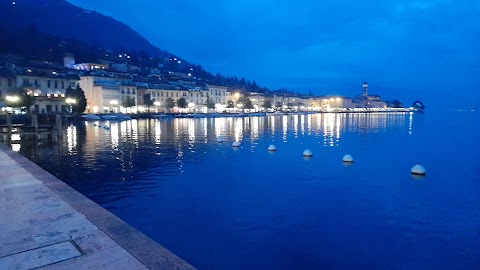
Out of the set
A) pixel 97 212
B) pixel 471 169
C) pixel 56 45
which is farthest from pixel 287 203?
pixel 56 45

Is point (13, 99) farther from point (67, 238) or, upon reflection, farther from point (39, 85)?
point (67, 238)

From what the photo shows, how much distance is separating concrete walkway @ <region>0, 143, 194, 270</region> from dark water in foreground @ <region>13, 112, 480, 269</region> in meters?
3.12

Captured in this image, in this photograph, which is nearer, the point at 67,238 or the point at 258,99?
the point at 67,238

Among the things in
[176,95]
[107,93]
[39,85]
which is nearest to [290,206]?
[39,85]

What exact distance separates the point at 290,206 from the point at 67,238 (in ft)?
31.7

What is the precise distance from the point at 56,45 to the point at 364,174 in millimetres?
168519

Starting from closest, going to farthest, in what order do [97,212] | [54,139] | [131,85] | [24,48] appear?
[97,212]
[54,139]
[131,85]
[24,48]

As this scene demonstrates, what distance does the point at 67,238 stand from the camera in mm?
6613

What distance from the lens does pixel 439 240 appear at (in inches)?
443

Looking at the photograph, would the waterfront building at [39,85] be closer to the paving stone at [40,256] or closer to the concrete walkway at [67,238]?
A: the concrete walkway at [67,238]

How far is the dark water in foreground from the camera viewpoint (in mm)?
10156

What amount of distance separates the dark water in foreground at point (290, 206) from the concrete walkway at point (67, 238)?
10.2 ft

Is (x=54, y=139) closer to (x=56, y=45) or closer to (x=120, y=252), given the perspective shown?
(x=120, y=252)

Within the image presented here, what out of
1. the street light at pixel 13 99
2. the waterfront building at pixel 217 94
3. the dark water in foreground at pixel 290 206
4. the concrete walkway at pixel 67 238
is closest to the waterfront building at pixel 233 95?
the waterfront building at pixel 217 94
